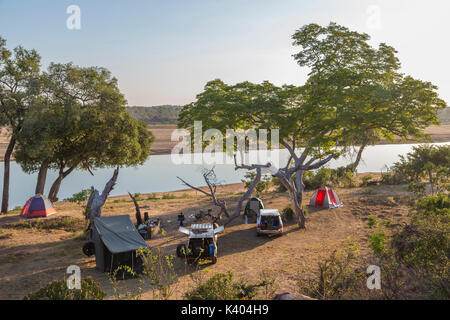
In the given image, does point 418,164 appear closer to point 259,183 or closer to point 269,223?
point 259,183

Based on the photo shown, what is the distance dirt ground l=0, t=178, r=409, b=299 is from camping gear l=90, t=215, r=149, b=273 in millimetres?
506

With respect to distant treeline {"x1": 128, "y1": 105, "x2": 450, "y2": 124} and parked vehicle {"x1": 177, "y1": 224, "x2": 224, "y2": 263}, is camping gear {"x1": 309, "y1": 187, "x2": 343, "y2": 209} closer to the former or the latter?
Result: parked vehicle {"x1": 177, "y1": 224, "x2": 224, "y2": 263}

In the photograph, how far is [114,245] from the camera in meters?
10.6

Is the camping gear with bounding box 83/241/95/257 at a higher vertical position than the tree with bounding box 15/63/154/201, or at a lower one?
lower

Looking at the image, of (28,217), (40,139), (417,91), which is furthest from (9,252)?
(417,91)

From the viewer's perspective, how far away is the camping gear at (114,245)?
34.5ft

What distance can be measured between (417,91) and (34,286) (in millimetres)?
17880

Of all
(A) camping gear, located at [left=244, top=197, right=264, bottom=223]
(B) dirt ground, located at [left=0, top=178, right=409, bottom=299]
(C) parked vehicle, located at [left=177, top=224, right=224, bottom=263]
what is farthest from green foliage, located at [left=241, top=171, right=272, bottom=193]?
(C) parked vehicle, located at [left=177, top=224, right=224, bottom=263]

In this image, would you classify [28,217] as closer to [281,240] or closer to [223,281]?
[281,240]

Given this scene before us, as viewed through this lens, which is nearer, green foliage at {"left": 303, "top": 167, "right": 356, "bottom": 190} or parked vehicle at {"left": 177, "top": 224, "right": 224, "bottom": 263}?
parked vehicle at {"left": 177, "top": 224, "right": 224, "bottom": 263}

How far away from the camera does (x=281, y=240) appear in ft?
44.4

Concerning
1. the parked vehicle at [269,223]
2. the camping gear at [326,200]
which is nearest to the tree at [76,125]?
the parked vehicle at [269,223]

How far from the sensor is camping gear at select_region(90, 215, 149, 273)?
10.5 metres
